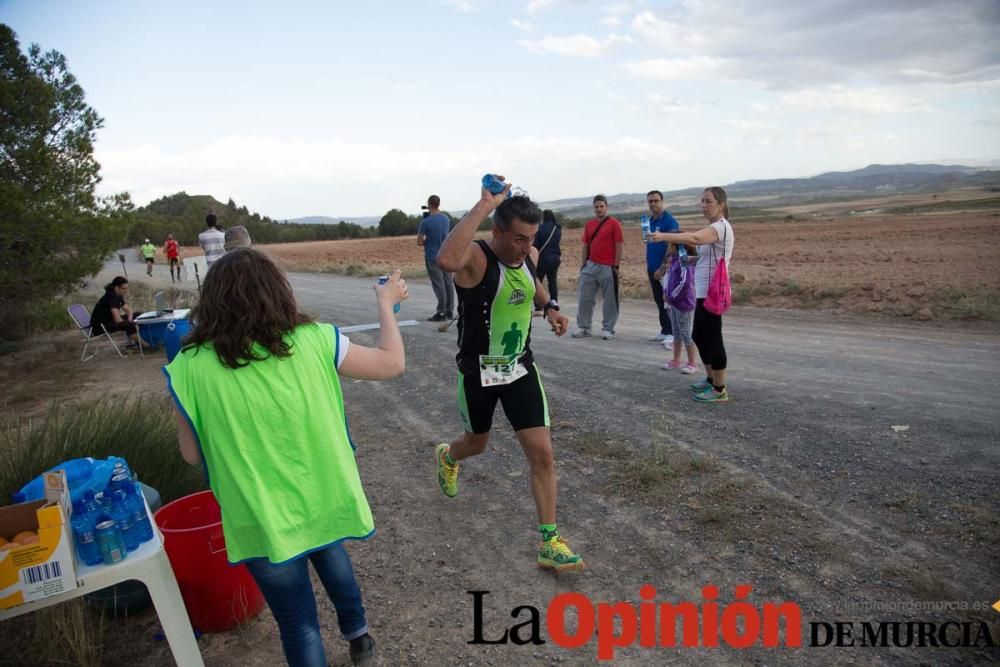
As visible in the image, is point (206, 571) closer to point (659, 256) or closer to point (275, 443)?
point (275, 443)

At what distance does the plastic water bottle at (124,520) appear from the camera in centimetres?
254

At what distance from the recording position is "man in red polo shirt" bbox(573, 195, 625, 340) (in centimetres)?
947

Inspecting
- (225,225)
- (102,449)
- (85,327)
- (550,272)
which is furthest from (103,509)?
(225,225)

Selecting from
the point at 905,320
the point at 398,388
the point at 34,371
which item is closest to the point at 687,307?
the point at 398,388

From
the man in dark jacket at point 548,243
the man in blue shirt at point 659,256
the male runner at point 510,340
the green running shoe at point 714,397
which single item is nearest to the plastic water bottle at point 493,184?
the male runner at point 510,340

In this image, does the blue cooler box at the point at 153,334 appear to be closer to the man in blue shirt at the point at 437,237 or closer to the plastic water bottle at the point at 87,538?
the man in blue shirt at the point at 437,237

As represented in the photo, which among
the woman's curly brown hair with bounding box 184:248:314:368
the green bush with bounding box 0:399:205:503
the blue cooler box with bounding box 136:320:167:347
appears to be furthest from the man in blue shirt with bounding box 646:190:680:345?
the blue cooler box with bounding box 136:320:167:347

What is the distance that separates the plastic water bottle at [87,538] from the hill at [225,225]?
6875 centimetres

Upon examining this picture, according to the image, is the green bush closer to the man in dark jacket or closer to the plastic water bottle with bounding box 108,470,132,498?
the plastic water bottle with bounding box 108,470,132,498

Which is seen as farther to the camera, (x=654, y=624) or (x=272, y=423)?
(x=654, y=624)

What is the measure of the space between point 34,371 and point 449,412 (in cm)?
743

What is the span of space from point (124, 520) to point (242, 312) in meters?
1.11

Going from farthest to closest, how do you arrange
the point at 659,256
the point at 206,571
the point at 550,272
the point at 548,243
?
the point at 550,272
the point at 548,243
the point at 659,256
the point at 206,571

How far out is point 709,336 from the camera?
618 cm
